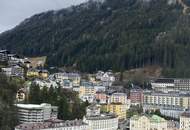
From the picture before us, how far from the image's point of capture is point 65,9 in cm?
15275

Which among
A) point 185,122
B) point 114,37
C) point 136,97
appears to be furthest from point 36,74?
point 114,37

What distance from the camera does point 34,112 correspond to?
48.1 m

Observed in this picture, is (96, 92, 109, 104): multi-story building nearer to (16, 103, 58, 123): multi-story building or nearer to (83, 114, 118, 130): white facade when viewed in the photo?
(83, 114, 118, 130): white facade

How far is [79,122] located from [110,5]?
88.5 metres

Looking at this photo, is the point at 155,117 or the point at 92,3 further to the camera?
the point at 92,3

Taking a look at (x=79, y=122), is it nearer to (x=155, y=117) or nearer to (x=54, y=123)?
(x=54, y=123)

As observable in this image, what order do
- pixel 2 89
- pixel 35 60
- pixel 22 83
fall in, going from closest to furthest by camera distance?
1. pixel 2 89
2. pixel 22 83
3. pixel 35 60

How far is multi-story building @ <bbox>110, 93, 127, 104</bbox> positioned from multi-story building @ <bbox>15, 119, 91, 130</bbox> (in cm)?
1996

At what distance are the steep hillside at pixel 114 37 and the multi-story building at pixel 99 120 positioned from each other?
3808 centimetres

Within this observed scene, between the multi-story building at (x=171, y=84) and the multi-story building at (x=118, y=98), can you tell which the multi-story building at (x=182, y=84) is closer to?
the multi-story building at (x=171, y=84)

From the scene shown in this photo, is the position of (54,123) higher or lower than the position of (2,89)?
lower

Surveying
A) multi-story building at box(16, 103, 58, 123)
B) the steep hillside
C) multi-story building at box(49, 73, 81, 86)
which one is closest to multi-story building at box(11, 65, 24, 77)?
multi-story building at box(49, 73, 81, 86)

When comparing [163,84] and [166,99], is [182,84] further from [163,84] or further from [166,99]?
[166,99]

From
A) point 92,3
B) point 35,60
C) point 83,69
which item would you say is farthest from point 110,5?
point 83,69
